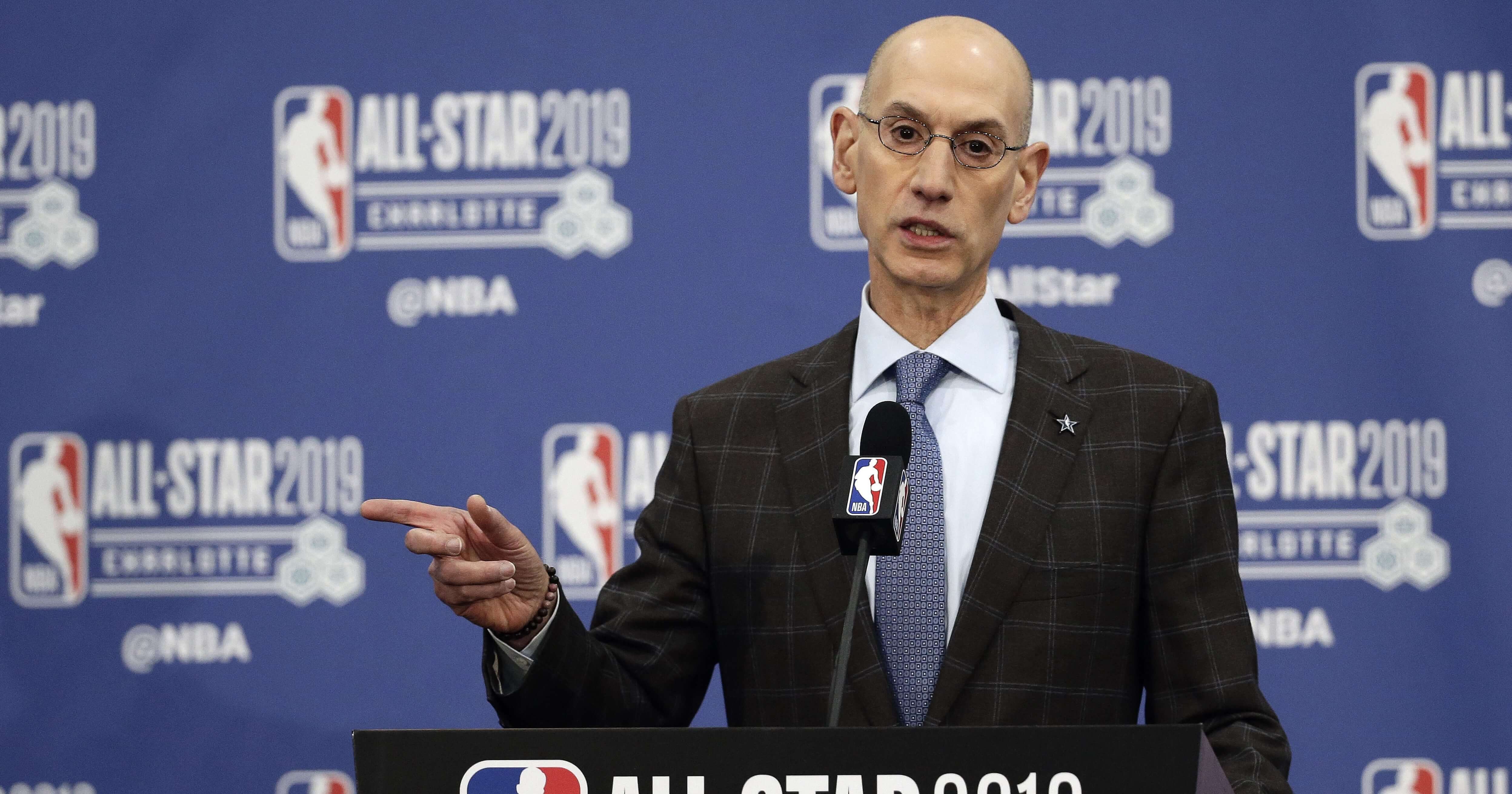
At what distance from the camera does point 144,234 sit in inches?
122

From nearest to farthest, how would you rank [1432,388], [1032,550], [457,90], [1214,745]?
[1214,745] < [1032,550] < [1432,388] < [457,90]

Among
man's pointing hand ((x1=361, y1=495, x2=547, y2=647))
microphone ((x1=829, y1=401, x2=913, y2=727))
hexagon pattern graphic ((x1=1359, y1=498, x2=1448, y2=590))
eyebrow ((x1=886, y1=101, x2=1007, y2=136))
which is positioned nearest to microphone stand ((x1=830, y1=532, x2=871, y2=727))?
microphone ((x1=829, y1=401, x2=913, y2=727))

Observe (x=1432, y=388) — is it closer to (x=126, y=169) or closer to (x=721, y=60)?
(x=721, y=60)

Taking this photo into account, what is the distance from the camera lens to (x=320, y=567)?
9.86 ft

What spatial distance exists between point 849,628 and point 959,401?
67cm

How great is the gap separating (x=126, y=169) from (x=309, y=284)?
52 cm

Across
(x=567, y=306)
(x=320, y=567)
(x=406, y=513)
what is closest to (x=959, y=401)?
(x=406, y=513)

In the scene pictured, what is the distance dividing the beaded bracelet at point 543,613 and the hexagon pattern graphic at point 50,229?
2111 millimetres

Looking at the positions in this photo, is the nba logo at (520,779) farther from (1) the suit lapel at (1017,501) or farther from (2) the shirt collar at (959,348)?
(2) the shirt collar at (959,348)

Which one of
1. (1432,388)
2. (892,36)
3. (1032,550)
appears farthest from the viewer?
(1432,388)

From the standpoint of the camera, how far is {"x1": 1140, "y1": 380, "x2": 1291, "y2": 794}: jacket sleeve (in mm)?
1590

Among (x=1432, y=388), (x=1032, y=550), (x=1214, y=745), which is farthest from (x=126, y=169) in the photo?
(x=1432, y=388)

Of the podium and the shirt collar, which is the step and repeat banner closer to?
the shirt collar

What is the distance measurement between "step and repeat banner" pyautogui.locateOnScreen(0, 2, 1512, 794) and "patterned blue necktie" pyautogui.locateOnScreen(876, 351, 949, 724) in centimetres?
127
